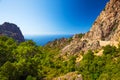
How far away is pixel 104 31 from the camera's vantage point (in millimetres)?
148750

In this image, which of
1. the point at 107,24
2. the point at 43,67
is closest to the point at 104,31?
the point at 107,24

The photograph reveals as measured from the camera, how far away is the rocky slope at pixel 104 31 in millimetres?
133750

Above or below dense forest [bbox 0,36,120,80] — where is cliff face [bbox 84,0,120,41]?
above

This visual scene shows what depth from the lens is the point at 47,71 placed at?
289 feet

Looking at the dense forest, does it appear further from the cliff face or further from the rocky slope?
the cliff face

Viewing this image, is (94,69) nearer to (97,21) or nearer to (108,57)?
(108,57)

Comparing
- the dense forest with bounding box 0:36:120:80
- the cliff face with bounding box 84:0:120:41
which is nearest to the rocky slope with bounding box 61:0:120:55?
the cliff face with bounding box 84:0:120:41

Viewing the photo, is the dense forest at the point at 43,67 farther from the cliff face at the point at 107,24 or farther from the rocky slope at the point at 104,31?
the cliff face at the point at 107,24

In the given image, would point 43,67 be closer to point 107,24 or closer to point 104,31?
point 104,31

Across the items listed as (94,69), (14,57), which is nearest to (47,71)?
(14,57)

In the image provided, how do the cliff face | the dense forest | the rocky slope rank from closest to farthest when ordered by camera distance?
the dense forest < the rocky slope < the cliff face

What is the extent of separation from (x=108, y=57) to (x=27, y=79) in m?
32.7

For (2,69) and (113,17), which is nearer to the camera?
(2,69)

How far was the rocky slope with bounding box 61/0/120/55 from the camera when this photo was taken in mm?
133750
